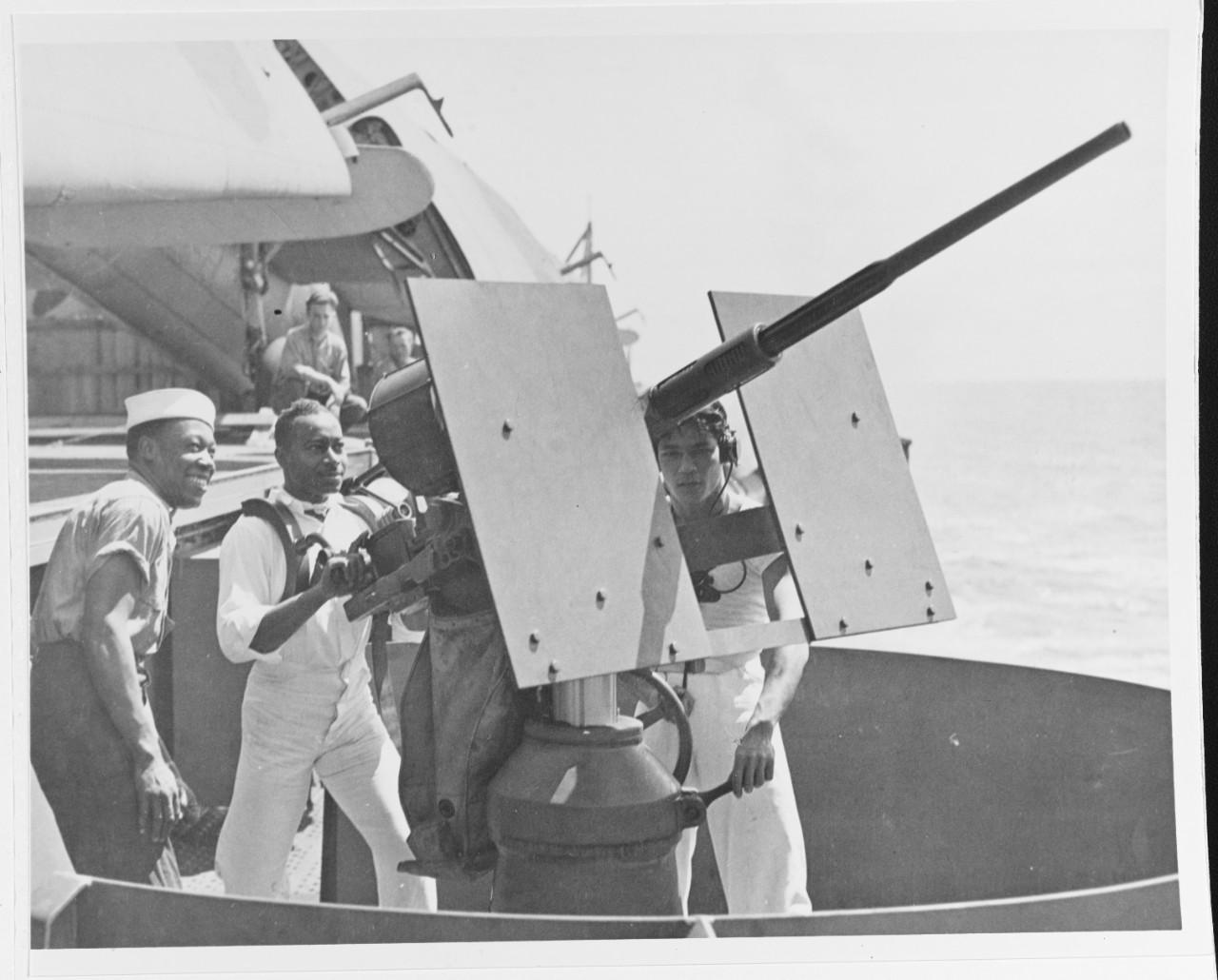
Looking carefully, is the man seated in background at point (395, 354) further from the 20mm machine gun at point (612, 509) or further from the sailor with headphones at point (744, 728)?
the sailor with headphones at point (744, 728)

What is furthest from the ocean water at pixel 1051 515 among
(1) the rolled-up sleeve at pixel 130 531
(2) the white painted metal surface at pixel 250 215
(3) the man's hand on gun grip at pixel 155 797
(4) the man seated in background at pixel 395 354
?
(3) the man's hand on gun grip at pixel 155 797

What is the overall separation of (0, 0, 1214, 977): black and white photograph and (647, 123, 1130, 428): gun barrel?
0.50m

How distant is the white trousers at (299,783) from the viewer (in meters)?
2.79

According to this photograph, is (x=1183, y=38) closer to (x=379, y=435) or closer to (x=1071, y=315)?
(x=1071, y=315)

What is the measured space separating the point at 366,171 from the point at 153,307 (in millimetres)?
493

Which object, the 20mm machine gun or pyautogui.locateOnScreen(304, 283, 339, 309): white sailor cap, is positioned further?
pyautogui.locateOnScreen(304, 283, 339, 309): white sailor cap

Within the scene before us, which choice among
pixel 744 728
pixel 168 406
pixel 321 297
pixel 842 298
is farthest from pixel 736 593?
pixel 168 406

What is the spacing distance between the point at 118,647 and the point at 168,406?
0.48m

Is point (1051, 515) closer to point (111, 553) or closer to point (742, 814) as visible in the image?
point (742, 814)

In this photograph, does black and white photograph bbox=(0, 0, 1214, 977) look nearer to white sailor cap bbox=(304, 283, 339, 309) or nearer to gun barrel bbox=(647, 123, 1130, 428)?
white sailor cap bbox=(304, 283, 339, 309)

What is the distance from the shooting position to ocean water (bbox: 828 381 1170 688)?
2764 mm

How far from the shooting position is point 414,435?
228 centimetres

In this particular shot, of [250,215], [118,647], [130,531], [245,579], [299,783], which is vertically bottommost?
[299,783]

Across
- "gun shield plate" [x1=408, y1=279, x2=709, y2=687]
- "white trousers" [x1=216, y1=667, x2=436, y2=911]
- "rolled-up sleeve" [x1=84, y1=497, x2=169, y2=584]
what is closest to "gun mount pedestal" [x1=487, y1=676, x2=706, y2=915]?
"gun shield plate" [x1=408, y1=279, x2=709, y2=687]
